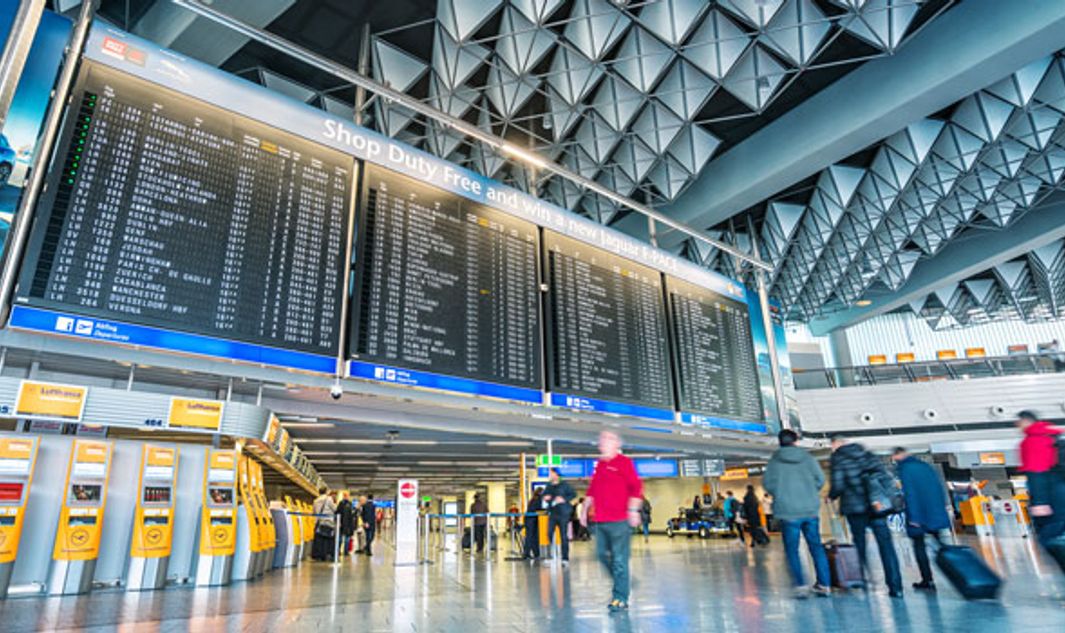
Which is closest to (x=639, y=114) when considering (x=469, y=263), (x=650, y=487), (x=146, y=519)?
(x=469, y=263)

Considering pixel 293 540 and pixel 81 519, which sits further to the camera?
pixel 293 540

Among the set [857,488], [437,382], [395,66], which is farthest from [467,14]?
[857,488]

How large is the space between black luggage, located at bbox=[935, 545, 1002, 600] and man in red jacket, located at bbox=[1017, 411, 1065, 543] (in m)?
0.66

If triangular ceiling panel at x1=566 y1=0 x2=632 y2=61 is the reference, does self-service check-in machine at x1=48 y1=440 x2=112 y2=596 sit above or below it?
below

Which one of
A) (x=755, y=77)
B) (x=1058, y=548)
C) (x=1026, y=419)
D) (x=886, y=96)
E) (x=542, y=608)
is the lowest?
(x=542, y=608)

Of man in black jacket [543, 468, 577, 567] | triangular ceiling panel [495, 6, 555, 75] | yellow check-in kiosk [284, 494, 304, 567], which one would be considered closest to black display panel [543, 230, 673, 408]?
man in black jacket [543, 468, 577, 567]

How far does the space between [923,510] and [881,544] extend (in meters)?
0.73

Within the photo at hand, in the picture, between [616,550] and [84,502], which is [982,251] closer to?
[616,550]

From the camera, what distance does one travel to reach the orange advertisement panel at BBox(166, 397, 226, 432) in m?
7.07

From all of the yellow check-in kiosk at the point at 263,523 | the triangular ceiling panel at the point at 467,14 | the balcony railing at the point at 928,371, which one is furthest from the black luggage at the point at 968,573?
the balcony railing at the point at 928,371

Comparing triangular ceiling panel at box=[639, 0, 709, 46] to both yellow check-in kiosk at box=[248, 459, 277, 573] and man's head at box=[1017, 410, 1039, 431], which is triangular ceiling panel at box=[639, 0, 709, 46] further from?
yellow check-in kiosk at box=[248, 459, 277, 573]

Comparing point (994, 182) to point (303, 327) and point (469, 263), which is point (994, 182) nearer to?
point (469, 263)

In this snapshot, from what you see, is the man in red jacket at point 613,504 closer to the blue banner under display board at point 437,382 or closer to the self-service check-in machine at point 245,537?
the blue banner under display board at point 437,382

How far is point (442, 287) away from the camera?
9.58 metres
